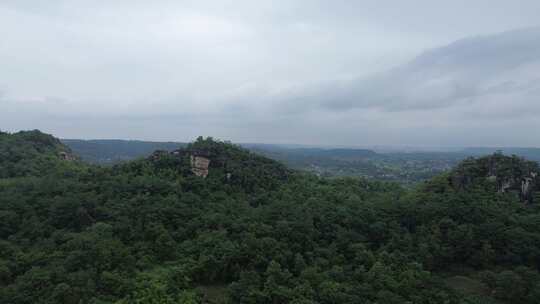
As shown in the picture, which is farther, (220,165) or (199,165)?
(220,165)

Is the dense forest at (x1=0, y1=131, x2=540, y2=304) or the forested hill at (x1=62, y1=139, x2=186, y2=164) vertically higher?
the forested hill at (x1=62, y1=139, x2=186, y2=164)

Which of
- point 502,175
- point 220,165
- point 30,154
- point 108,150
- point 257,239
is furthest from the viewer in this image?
point 108,150

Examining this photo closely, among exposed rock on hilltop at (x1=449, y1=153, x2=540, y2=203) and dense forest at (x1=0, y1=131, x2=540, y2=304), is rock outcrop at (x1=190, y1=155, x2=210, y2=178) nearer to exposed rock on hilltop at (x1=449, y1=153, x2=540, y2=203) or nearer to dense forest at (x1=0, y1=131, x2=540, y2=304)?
dense forest at (x1=0, y1=131, x2=540, y2=304)

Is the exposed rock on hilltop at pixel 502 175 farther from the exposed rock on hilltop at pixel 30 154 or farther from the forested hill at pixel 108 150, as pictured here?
the forested hill at pixel 108 150

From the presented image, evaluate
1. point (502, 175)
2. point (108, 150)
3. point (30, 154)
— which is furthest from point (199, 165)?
point (108, 150)

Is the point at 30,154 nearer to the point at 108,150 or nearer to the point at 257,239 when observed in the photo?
the point at 257,239

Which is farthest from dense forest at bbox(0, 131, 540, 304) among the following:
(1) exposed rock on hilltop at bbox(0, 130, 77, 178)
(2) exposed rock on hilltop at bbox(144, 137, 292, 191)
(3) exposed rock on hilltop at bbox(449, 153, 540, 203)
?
(1) exposed rock on hilltop at bbox(0, 130, 77, 178)

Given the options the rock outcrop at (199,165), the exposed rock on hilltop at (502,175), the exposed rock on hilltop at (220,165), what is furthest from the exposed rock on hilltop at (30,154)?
the exposed rock on hilltop at (502,175)
